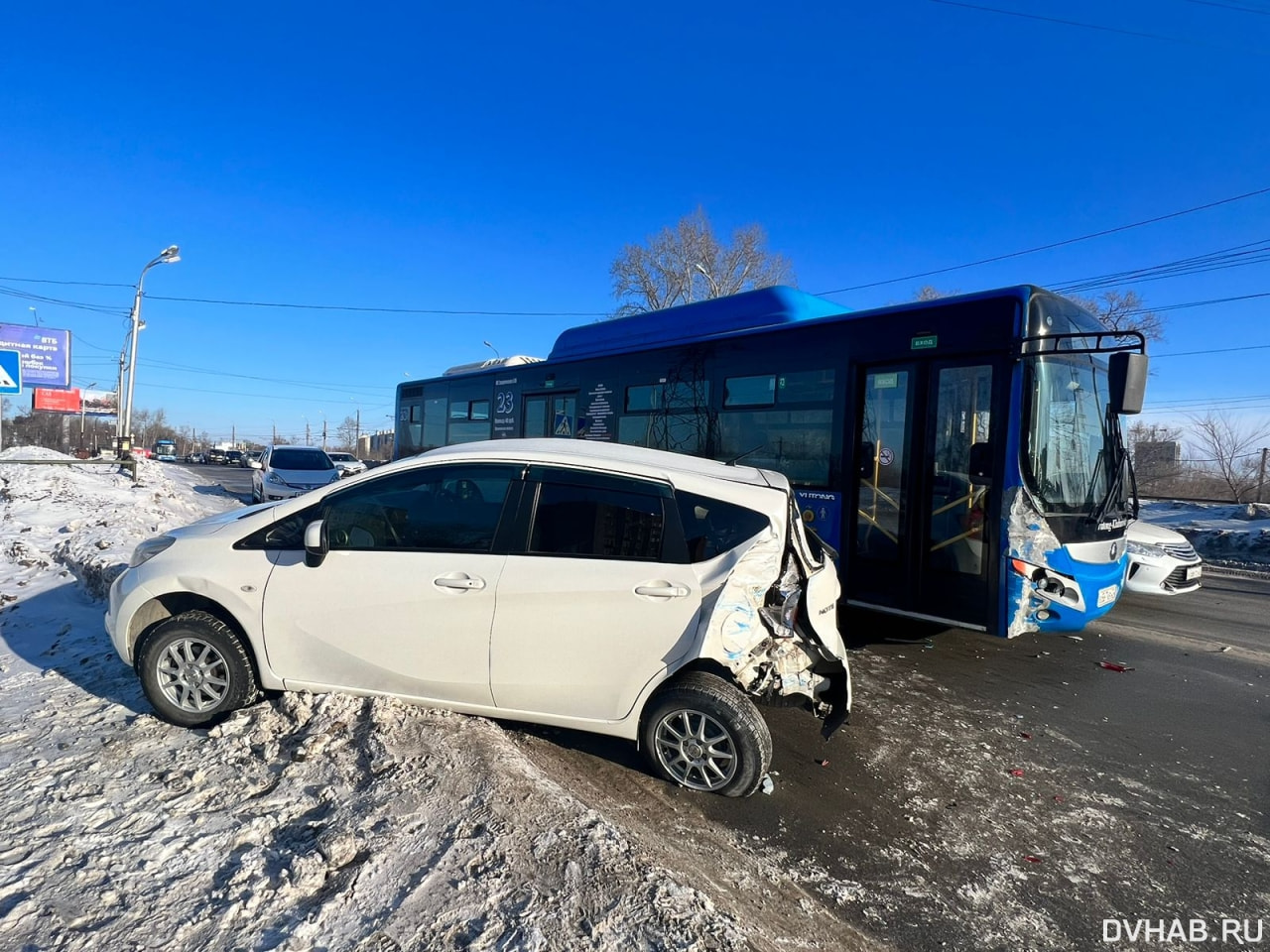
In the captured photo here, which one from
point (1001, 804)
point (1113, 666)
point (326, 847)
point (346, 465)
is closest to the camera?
point (326, 847)

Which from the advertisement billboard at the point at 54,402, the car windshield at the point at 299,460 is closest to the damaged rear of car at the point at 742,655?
the car windshield at the point at 299,460

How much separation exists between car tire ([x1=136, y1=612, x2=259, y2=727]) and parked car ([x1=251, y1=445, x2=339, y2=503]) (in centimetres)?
1242

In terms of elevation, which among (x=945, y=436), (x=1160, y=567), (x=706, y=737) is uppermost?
(x=945, y=436)

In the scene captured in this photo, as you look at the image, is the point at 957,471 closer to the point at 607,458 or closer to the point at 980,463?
the point at 980,463

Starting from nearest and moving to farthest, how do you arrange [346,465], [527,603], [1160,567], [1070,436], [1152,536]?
[527,603] < [1070,436] < [1160,567] < [1152,536] < [346,465]

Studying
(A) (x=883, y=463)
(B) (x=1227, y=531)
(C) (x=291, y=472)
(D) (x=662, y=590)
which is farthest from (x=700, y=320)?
(B) (x=1227, y=531)

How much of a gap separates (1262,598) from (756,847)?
1076cm

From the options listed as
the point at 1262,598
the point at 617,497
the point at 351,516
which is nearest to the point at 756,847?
the point at 617,497

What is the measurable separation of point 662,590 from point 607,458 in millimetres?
897

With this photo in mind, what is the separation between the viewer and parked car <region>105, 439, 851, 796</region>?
3.59m

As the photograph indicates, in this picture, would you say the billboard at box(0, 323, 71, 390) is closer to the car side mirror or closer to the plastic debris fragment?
the car side mirror

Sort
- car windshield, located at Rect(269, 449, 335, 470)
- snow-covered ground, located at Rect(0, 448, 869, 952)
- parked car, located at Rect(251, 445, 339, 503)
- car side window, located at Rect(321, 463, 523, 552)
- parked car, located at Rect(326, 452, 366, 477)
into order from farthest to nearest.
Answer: parked car, located at Rect(326, 452, 366, 477)
car windshield, located at Rect(269, 449, 335, 470)
parked car, located at Rect(251, 445, 339, 503)
car side window, located at Rect(321, 463, 523, 552)
snow-covered ground, located at Rect(0, 448, 869, 952)

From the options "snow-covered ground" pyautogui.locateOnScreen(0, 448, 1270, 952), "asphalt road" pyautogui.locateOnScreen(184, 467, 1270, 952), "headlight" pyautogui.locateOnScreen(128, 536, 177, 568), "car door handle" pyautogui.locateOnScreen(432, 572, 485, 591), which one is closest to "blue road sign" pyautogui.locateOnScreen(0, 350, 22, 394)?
"snow-covered ground" pyautogui.locateOnScreen(0, 448, 1270, 952)

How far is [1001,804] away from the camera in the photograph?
376 cm
